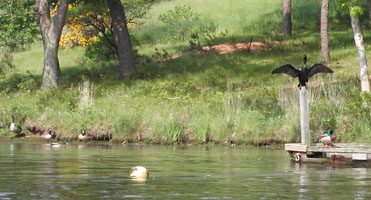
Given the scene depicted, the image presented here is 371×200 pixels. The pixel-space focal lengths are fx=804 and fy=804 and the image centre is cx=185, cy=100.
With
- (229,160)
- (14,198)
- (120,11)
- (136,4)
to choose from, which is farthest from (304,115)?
(136,4)

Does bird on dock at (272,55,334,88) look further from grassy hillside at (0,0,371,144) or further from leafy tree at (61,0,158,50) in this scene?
leafy tree at (61,0,158,50)

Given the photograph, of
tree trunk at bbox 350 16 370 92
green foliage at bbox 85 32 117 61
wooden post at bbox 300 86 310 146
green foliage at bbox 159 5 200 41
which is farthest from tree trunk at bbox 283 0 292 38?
wooden post at bbox 300 86 310 146

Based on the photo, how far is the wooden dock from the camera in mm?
20766

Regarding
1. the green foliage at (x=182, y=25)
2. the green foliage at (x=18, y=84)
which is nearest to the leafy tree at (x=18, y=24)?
the green foliage at (x=18, y=84)

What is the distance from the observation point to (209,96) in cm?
3303

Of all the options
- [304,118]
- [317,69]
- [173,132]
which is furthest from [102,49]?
[304,118]

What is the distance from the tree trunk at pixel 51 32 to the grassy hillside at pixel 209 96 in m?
0.88

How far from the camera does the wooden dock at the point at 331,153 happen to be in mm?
20766

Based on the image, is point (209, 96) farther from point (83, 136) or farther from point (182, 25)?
point (182, 25)

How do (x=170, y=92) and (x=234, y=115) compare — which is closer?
(x=234, y=115)

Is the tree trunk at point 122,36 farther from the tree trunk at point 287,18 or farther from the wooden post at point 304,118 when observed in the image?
the wooden post at point 304,118

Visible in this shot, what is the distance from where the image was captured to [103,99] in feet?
111

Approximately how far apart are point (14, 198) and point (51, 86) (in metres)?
23.3

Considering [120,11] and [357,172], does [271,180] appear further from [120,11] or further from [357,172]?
[120,11]
